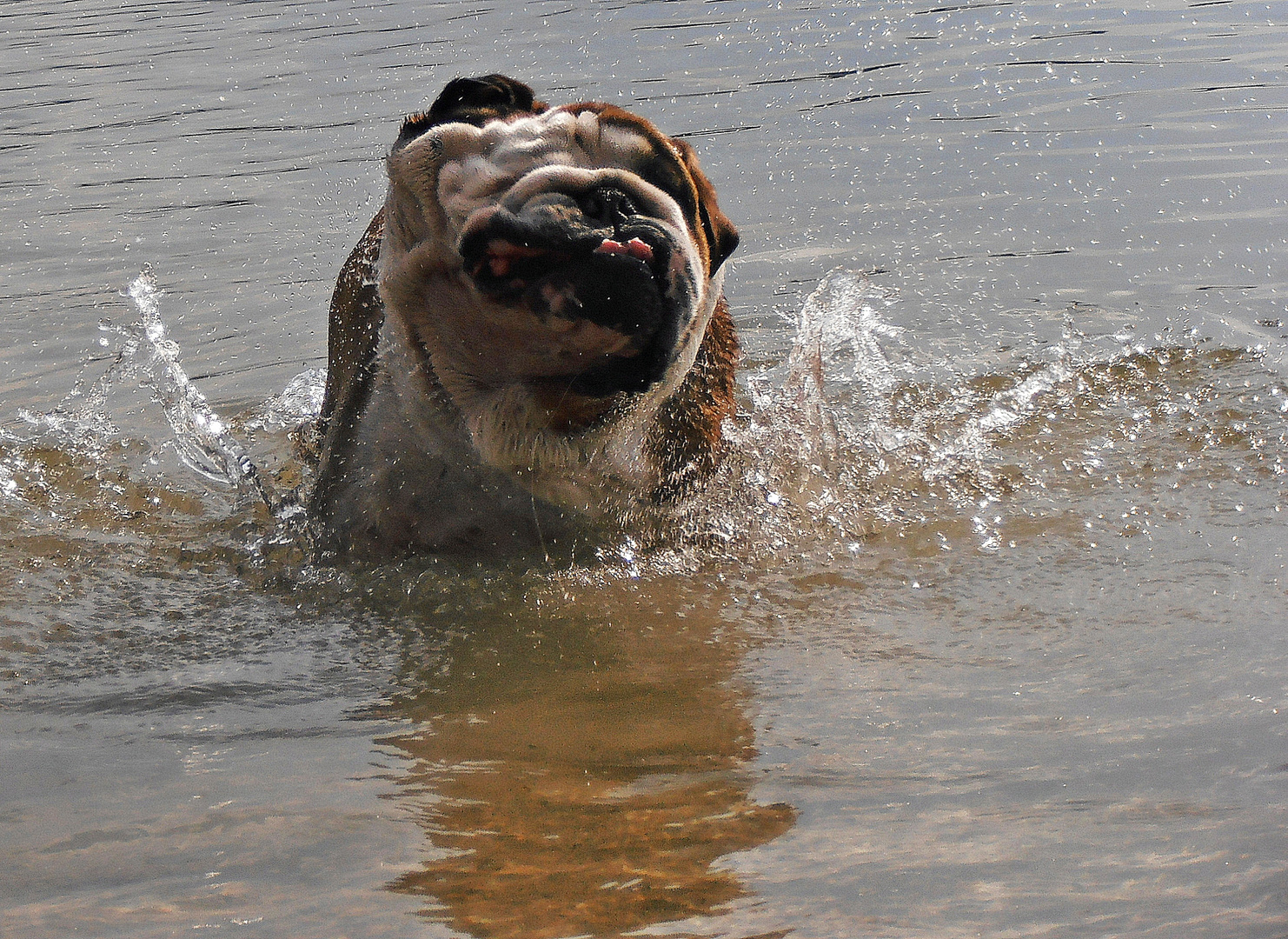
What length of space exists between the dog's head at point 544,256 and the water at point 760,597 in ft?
2.07

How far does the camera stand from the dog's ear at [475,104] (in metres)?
3.39

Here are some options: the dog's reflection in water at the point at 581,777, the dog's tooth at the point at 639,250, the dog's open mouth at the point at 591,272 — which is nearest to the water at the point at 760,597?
the dog's reflection in water at the point at 581,777

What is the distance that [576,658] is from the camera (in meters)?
3.26

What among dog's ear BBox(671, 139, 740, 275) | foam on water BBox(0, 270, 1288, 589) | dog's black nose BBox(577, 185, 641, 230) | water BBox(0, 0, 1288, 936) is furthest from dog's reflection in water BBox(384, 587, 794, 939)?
dog's black nose BBox(577, 185, 641, 230)

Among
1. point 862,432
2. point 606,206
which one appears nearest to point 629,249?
point 606,206

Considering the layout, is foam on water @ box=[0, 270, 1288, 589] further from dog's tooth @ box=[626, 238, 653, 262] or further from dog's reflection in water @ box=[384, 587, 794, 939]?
dog's tooth @ box=[626, 238, 653, 262]

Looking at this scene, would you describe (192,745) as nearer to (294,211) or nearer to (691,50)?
(294,211)

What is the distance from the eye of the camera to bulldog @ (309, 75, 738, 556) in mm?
2963

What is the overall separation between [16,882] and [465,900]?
0.75 m

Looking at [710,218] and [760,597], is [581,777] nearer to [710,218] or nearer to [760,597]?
[760,597]

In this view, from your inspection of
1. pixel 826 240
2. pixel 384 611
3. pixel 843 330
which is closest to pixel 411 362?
pixel 384 611

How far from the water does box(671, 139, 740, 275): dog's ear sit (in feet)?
2.74

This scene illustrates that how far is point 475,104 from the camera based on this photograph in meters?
3.43

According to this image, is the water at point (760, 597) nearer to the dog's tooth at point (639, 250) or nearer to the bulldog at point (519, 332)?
the bulldog at point (519, 332)
